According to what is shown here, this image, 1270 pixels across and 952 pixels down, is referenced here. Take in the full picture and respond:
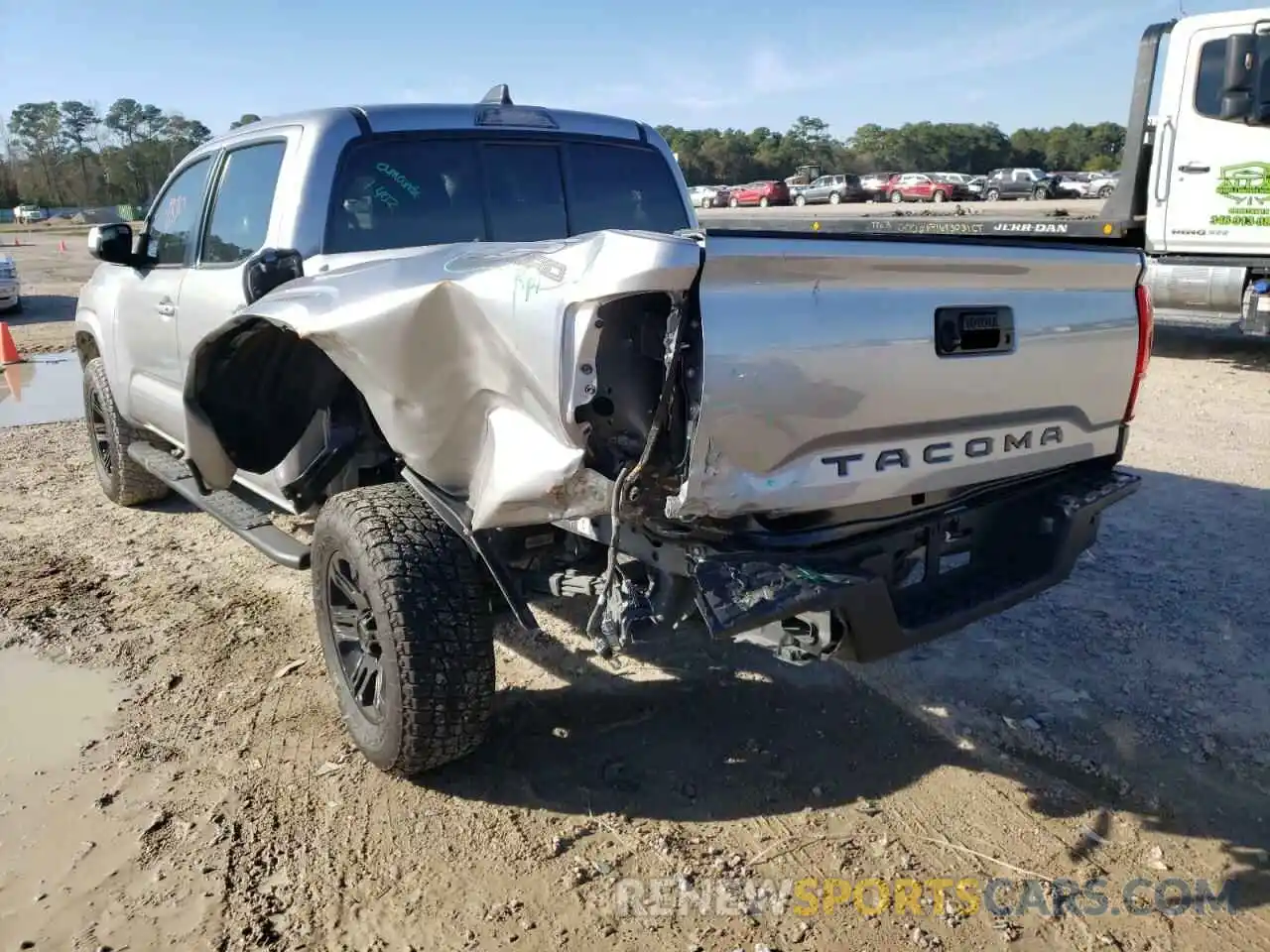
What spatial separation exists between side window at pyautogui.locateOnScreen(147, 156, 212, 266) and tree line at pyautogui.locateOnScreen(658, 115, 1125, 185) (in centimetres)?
6128

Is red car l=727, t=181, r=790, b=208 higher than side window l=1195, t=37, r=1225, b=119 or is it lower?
lower

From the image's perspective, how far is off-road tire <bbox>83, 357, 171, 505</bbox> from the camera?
5770 millimetres

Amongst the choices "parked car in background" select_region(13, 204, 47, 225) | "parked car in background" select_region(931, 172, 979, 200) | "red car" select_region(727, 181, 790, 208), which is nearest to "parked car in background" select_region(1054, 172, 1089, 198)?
"parked car in background" select_region(931, 172, 979, 200)

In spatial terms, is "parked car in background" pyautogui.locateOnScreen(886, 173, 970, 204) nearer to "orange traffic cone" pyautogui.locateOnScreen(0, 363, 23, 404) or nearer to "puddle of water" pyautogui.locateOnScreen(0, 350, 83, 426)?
"puddle of water" pyautogui.locateOnScreen(0, 350, 83, 426)

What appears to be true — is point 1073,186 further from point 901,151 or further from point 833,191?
point 901,151

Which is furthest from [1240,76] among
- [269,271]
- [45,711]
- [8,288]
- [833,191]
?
[833,191]

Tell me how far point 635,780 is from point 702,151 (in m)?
72.5

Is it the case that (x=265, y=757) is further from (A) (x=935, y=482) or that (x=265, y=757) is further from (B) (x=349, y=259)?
(A) (x=935, y=482)

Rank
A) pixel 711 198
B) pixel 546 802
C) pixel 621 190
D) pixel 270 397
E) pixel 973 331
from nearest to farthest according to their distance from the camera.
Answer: pixel 973 331
pixel 546 802
pixel 270 397
pixel 621 190
pixel 711 198

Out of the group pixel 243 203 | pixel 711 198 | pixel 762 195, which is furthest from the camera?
pixel 711 198

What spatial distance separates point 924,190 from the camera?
40875 millimetres

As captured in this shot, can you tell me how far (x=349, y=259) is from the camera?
3.54 m

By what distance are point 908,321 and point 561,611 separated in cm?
231

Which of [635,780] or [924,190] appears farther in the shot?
[924,190]
